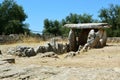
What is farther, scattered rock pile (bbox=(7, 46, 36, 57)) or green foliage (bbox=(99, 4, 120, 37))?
green foliage (bbox=(99, 4, 120, 37))

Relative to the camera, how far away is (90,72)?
4.97 metres

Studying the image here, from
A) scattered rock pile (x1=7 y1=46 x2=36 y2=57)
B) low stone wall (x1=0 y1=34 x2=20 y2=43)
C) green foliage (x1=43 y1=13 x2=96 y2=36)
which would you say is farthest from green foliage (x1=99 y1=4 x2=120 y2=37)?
scattered rock pile (x1=7 y1=46 x2=36 y2=57)

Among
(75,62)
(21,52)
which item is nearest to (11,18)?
(21,52)

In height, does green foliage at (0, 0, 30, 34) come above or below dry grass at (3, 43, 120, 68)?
above

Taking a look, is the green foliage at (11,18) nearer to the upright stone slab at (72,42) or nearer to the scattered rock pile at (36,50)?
the upright stone slab at (72,42)

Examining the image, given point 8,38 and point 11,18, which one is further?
point 11,18

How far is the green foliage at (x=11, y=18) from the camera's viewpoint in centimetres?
5584

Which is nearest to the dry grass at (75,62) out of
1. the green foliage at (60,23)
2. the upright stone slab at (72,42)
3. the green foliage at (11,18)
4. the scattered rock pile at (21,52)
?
the scattered rock pile at (21,52)

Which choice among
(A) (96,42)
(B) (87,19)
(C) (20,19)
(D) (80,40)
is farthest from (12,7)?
(A) (96,42)

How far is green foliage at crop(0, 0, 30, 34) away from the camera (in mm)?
55844

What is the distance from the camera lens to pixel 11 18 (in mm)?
59156

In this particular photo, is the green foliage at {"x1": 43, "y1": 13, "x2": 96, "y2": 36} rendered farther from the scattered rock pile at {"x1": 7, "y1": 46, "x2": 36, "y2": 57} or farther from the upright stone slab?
the scattered rock pile at {"x1": 7, "y1": 46, "x2": 36, "y2": 57}

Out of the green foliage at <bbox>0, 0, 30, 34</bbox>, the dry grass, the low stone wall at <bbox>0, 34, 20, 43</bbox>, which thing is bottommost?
the dry grass

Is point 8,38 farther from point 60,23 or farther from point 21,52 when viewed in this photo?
point 60,23
